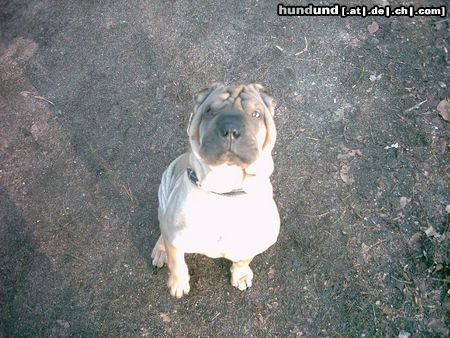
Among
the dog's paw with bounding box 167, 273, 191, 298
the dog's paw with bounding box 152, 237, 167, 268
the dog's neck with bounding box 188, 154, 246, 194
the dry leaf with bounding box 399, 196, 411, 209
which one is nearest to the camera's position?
the dog's neck with bounding box 188, 154, 246, 194

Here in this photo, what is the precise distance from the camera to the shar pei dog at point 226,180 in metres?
3.11

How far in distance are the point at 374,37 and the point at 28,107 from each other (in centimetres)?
411

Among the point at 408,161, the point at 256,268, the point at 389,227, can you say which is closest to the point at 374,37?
the point at 408,161

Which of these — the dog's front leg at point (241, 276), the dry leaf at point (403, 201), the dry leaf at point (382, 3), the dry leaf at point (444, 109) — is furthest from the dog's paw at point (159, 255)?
the dry leaf at point (382, 3)

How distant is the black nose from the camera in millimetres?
3057

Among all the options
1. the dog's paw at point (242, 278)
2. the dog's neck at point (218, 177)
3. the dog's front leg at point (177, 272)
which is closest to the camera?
the dog's neck at point (218, 177)

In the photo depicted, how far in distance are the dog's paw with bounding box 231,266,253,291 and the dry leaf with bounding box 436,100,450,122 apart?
273 centimetres

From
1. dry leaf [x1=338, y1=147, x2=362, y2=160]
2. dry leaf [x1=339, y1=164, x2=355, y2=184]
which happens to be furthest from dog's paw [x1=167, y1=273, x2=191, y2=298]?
dry leaf [x1=338, y1=147, x2=362, y2=160]

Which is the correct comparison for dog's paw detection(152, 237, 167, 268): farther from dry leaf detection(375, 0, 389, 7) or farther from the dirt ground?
dry leaf detection(375, 0, 389, 7)

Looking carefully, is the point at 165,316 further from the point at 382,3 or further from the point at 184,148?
the point at 382,3

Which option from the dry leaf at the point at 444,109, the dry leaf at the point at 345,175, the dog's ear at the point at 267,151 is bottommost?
the dry leaf at the point at 345,175

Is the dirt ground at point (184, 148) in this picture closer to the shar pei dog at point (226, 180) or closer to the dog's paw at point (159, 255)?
the dog's paw at point (159, 255)

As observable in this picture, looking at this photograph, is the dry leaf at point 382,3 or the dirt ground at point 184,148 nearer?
the dirt ground at point 184,148

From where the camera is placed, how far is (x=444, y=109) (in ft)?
17.7
